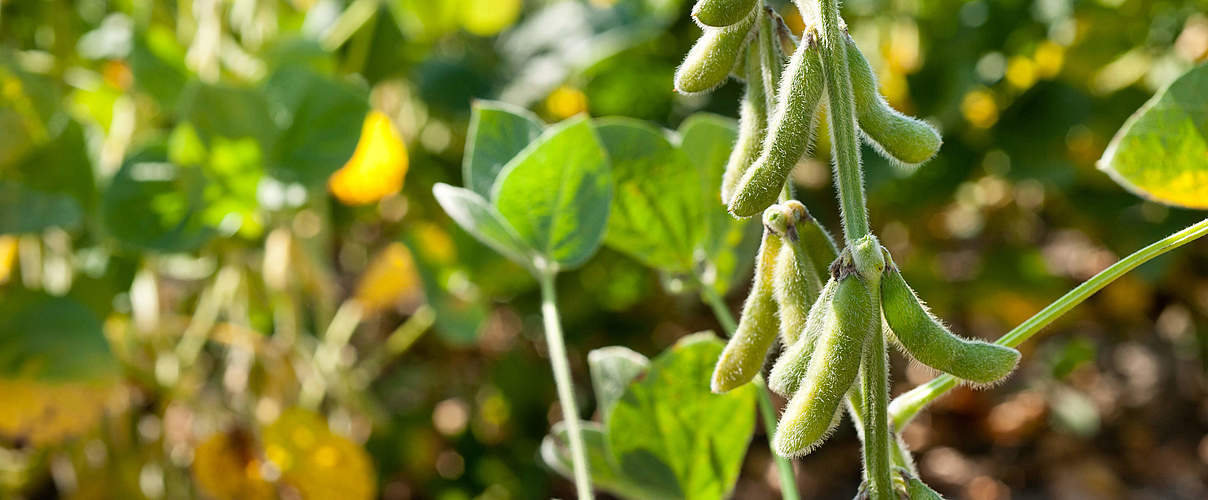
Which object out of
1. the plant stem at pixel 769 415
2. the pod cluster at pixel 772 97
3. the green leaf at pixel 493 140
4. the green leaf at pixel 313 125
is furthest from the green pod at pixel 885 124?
the green leaf at pixel 313 125

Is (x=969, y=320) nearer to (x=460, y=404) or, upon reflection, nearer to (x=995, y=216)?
(x=995, y=216)

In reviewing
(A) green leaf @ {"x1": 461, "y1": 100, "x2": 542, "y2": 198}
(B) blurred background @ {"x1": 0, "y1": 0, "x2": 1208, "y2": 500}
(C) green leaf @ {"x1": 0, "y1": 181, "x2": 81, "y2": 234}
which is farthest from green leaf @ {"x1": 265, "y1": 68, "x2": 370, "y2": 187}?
(A) green leaf @ {"x1": 461, "y1": 100, "x2": 542, "y2": 198}

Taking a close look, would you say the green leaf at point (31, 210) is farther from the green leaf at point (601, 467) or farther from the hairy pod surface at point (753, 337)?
the hairy pod surface at point (753, 337)

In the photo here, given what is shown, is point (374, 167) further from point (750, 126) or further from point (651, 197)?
point (750, 126)

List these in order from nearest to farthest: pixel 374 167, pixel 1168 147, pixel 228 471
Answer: pixel 1168 147 < pixel 228 471 < pixel 374 167

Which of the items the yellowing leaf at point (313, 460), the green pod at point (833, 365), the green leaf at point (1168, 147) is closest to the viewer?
the green pod at point (833, 365)

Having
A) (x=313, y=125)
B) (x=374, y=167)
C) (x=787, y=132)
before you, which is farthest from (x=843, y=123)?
(x=374, y=167)

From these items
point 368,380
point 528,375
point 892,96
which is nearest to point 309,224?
point 368,380
